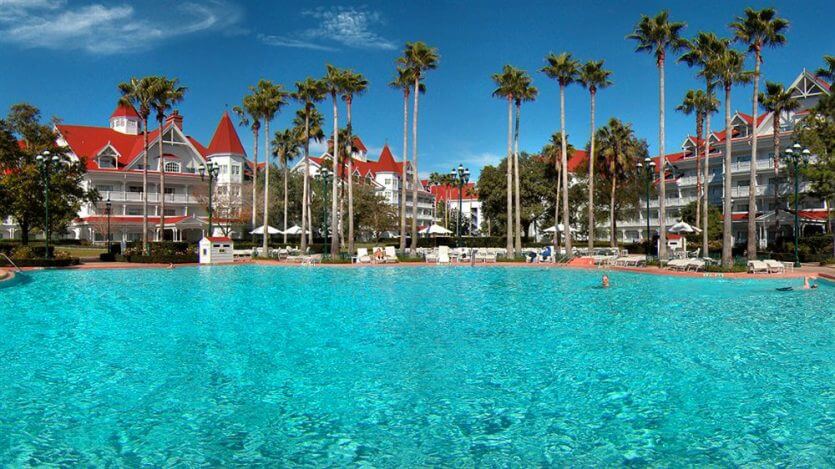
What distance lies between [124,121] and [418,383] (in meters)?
84.0

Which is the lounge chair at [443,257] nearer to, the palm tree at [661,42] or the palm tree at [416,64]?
the palm tree at [416,64]

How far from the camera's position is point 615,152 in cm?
5316

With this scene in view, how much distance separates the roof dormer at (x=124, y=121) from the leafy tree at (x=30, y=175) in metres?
39.4

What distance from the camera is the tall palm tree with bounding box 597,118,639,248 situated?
2092 inches

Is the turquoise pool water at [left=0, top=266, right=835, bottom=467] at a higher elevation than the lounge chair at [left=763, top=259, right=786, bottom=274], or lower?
lower

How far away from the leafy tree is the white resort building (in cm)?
2044

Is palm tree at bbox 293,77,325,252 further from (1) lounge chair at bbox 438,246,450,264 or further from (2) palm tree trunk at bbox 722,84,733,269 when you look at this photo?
(2) palm tree trunk at bbox 722,84,733,269

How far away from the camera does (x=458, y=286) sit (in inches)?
980

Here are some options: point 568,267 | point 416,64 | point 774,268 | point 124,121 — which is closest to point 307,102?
point 416,64

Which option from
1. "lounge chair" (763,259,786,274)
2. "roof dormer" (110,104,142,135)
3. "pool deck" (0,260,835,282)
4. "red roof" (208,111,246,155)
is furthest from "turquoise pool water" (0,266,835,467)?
"roof dormer" (110,104,142,135)

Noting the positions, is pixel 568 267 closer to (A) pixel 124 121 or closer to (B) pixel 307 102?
(B) pixel 307 102

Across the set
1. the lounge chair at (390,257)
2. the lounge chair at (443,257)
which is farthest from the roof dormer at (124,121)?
the lounge chair at (443,257)

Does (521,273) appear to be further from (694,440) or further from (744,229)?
(744,229)

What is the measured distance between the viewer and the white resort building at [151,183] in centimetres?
6538
